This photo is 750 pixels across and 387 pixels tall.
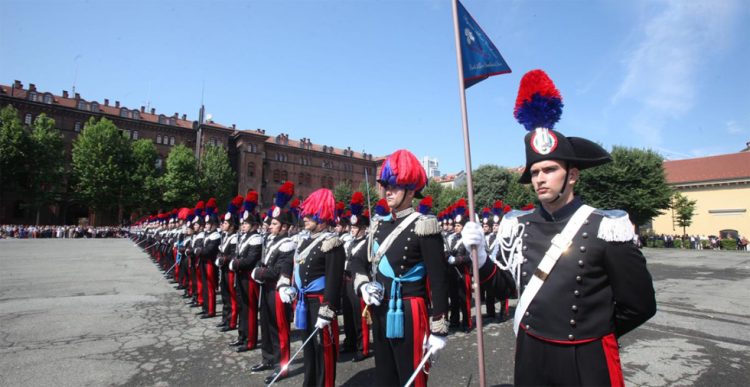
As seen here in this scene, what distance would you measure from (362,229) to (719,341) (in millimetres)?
6451

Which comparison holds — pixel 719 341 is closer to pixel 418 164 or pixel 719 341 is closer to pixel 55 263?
pixel 418 164

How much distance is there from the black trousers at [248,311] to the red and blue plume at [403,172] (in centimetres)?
377

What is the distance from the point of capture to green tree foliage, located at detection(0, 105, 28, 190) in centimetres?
3891

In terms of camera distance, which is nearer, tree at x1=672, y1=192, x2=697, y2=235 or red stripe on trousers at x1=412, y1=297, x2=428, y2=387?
red stripe on trousers at x1=412, y1=297, x2=428, y2=387

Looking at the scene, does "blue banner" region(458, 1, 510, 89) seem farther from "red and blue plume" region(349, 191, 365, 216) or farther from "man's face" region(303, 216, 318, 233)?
"red and blue plume" region(349, 191, 365, 216)

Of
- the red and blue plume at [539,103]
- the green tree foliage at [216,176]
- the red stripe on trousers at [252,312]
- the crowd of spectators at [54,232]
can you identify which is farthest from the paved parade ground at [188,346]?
the green tree foliage at [216,176]

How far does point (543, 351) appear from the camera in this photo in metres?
2.11

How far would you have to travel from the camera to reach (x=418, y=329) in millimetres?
3086

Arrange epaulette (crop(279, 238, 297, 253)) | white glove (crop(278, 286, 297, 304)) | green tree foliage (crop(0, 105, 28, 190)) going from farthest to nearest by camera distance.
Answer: green tree foliage (crop(0, 105, 28, 190))
epaulette (crop(279, 238, 297, 253))
white glove (crop(278, 286, 297, 304))

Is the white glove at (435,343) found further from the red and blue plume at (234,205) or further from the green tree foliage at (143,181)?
the green tree foliage at (143,181)

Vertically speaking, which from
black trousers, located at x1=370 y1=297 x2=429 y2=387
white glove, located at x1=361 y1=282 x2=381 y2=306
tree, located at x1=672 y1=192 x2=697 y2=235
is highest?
tree, located at x1=672 y1=192 x2=697 y2=235

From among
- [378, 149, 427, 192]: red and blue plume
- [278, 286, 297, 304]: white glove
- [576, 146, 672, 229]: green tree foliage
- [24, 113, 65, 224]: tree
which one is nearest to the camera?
[378, 149, 427, 192]: red and blue plume

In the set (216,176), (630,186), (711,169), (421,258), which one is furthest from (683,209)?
(216,176)

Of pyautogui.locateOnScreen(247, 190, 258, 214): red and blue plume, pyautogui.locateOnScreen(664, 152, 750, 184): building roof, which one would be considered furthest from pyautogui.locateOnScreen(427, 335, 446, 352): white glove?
pyautogui.locateOnScreen(664, 152, 750, 184): building roof
